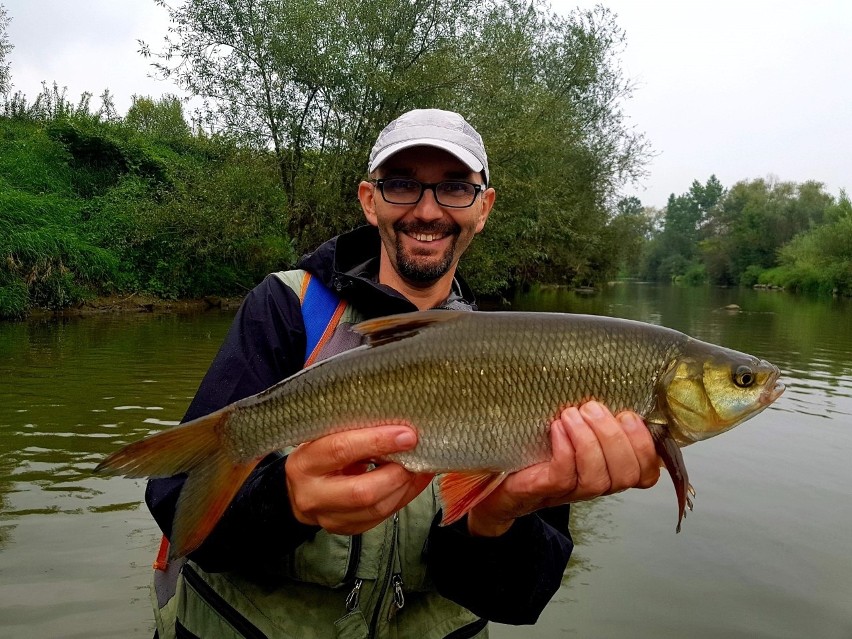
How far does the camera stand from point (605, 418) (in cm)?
189

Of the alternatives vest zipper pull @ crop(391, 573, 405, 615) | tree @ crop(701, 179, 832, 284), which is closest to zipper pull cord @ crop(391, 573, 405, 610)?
vest zipper pull @ crop(391, 573, 405, 615)

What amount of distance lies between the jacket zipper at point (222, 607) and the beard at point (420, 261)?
1308 mm

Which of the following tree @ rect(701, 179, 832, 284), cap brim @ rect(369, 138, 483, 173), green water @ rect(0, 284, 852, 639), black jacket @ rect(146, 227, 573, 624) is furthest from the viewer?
tree @ rect(701, 179, 832, 284)

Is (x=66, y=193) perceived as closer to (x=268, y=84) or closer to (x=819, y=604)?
(x=268, y=84)

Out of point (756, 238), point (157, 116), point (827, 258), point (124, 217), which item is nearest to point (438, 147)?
point (124, 217)

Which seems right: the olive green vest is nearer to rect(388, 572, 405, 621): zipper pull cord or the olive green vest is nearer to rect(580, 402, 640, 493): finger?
rect(388, 572, 405, 621): zipper pull cord

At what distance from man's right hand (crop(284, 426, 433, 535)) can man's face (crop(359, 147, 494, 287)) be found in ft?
3.20

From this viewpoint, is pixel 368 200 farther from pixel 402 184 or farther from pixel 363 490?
pixel 363 490

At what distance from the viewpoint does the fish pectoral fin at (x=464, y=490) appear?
6.48ft

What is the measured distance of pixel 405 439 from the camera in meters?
1.82

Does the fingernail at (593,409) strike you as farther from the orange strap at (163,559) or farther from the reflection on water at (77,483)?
the reflection on water at (77,483)

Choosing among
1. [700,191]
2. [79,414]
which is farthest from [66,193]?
[700,191]

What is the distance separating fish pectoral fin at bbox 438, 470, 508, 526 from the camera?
1975mm

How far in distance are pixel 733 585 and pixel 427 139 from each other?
3.96m
